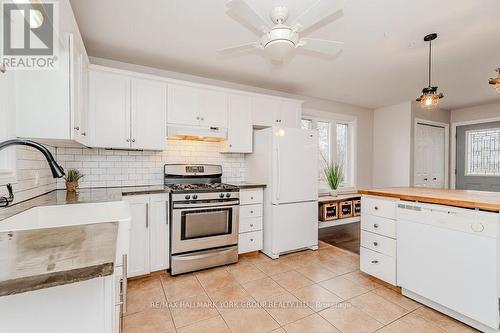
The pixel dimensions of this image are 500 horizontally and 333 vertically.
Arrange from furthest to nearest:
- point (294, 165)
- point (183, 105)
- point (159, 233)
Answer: point (294, 165) < point (183, 105) < point (159, 233)

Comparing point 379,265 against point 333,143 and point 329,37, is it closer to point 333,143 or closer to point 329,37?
point 329,37

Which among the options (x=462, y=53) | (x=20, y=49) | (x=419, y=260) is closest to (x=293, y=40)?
(x=20, y=49)

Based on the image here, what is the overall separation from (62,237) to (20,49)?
1450 millimetres

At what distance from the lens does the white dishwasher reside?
1686 millimetres

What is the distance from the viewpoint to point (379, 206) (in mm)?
2439

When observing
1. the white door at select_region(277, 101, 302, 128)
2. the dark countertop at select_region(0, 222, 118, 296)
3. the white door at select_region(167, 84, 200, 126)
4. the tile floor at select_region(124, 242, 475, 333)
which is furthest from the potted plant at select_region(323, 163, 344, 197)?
the dark countertop at select_region(0, 222, 118, 296)

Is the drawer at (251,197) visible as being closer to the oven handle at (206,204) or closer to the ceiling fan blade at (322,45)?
the oven handle at (206,204)

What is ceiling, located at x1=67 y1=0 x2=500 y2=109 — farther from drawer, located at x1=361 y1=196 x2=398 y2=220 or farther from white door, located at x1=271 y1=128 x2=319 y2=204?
drawer, located at x1=361 y1=196 x2=398 y2=220

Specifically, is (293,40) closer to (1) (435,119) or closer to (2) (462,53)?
(2) (462,53)

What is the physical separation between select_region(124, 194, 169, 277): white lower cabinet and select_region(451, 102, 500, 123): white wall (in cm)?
613

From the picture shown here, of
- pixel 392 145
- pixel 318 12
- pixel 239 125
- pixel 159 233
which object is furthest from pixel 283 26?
pixel 392 145

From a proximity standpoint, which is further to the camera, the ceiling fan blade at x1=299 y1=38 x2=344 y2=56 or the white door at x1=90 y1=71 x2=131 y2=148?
the white door at x1=90 y1=71 x2=131 y2=148

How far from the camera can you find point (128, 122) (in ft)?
8.87

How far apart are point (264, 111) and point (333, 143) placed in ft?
6.33
